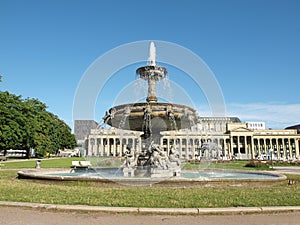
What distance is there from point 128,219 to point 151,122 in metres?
9.58

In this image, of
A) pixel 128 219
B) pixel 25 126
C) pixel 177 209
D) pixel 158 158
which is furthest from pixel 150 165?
pixel 25 126

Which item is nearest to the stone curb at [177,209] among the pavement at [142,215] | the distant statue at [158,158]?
the pavement at [142,215]

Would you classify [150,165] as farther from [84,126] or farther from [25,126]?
[84,126]

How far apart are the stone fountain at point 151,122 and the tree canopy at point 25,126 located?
108 feet

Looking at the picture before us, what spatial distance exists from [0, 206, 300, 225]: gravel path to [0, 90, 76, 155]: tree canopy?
40.2 m

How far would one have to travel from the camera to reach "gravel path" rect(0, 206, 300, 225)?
6043 mm

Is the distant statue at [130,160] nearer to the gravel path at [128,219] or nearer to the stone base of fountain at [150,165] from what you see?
the stone base of fountain at [150,165]

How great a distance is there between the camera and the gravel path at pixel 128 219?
6043mm

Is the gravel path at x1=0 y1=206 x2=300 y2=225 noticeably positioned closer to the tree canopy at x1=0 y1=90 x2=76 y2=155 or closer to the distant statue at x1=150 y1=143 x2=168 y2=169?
the distant statue at x1=150 y1=143 x2=168 y2=169

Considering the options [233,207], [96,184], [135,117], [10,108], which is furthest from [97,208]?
[10,108]

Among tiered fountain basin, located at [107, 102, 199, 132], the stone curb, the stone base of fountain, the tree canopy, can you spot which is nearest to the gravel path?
the stone curb

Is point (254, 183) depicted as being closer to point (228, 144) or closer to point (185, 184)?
point (185, 184)

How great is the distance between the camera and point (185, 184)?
11.1m

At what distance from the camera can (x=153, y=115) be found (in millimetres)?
14891
